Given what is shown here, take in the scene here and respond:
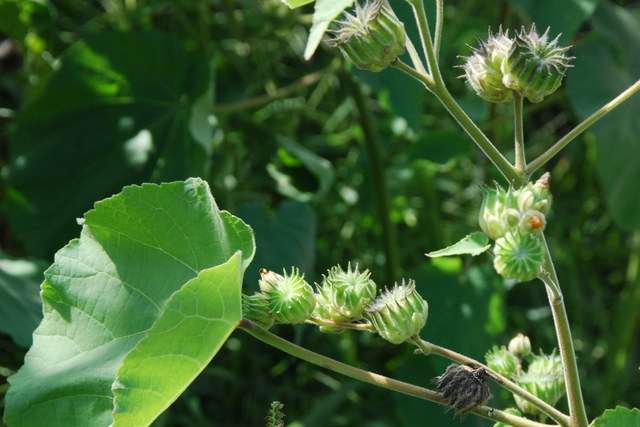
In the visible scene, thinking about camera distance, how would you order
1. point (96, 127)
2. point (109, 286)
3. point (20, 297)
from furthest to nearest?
point (96, 127)
point (20, 297)
point (109, 286)

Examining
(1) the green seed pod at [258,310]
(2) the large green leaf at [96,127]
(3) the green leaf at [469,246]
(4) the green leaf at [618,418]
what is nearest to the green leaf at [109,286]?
(1) the green seed pod at [258,310]

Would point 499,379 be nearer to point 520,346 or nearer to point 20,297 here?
point 520,346

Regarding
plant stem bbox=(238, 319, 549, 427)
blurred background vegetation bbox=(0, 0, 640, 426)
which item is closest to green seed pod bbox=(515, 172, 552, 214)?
plant stem bbox=(238, 319, 549, 427)

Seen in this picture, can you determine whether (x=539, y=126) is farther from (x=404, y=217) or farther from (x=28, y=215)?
(x=28, y=215)

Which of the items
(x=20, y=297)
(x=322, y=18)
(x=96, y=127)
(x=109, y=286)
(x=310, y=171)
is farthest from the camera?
(x=310, y=171)

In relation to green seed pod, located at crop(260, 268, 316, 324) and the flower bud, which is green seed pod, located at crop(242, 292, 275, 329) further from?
the flower bud

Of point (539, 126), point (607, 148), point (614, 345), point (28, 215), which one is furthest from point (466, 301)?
point (539, 126)

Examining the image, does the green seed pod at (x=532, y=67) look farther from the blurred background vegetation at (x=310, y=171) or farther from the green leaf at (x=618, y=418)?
the blurred background vegetation at (x=310, y=171)

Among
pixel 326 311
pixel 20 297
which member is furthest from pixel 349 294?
pixel 20 297
